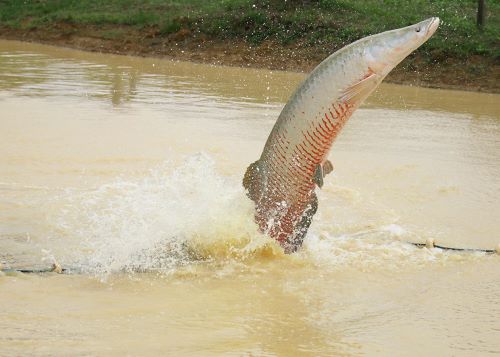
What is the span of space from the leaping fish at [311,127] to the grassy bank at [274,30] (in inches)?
415

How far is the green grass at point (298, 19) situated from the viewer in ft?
57.8

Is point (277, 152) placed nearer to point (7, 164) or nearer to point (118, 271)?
point (118, 271)

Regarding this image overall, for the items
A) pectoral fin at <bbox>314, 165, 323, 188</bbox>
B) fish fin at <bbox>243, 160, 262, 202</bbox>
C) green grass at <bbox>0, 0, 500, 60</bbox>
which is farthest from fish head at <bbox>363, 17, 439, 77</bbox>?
green grass at <bbox>0, 0, 500, 60</bbox>

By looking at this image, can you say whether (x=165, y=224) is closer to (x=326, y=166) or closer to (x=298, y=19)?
(x=326, y=166)

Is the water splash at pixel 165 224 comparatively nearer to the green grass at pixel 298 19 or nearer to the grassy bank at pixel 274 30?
the grassy bank at pixel 274 30

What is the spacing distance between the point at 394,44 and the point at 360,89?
12.5 inches

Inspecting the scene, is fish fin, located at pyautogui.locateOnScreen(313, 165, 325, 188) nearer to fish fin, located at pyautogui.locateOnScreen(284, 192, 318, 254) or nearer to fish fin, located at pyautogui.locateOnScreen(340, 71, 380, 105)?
A: fish fin, located at pyautogui.locateOnScreen(284, 192, 318, 254)

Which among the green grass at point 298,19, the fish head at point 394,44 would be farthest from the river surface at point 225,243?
the green grass at point 298,19

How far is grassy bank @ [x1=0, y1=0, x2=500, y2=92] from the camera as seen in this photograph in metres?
16.8

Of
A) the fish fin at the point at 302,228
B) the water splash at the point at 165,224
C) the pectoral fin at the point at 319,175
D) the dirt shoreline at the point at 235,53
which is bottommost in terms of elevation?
the dirt shoreline at the point at 235,53

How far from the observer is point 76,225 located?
6.59m

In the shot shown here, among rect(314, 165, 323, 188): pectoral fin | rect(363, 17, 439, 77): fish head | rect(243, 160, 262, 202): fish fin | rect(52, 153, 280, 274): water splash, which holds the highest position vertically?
rect(363, 17, 439, 77): fish head

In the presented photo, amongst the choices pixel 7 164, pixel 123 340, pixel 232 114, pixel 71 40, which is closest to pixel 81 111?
pixel 232 114

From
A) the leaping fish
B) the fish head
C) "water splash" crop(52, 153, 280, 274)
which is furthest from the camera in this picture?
"water splash" crop(52, 153, 280, 274)
